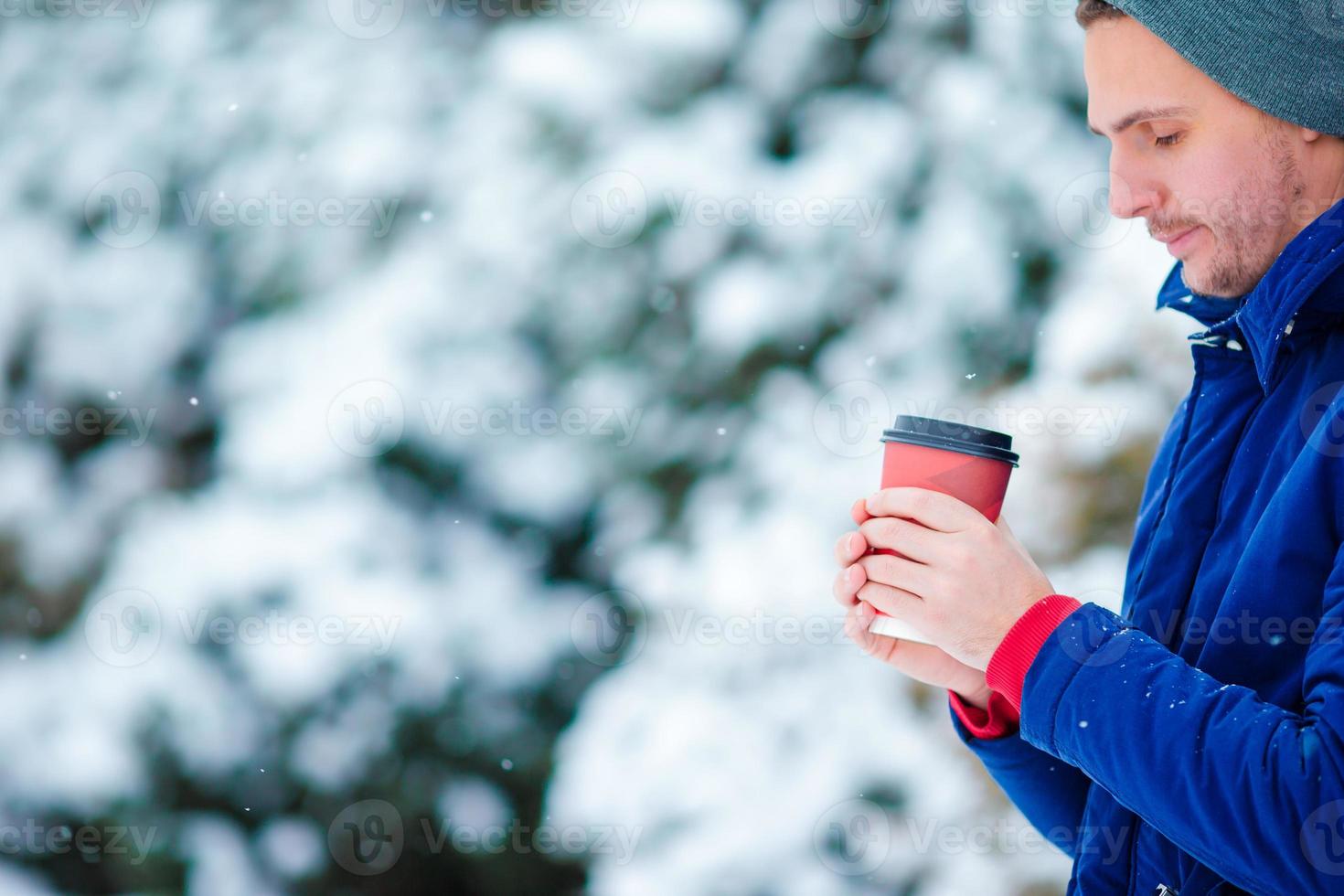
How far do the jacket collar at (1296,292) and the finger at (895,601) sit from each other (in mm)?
421

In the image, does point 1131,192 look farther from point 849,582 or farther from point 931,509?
point 849,582

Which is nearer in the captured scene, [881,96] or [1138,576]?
[1138,576]

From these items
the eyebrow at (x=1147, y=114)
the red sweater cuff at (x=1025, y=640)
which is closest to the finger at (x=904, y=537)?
the red sweater cuff at (x=1025, y=640)

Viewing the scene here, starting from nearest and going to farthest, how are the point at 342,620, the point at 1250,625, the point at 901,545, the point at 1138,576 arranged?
the point at 1250,625 → the point at 901,545 → the point at 1138,576 → the point at 342,620

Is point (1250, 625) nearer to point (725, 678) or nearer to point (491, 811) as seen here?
point (725, 678)

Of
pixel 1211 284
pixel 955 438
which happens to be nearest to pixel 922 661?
pixel 955 438

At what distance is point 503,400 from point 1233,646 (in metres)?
2.17

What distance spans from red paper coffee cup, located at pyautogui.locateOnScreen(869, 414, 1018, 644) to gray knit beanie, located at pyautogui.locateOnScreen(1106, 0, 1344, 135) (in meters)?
0.43

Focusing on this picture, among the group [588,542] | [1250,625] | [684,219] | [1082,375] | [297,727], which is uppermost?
[1082,375]

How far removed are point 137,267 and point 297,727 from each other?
1370 mm

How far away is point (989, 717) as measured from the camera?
132 cm

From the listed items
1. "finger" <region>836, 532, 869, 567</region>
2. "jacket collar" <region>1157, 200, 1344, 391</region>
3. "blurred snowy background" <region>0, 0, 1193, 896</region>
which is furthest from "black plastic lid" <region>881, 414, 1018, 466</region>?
"blurred snowy background" <region>0, 0, 1193, 896</region>

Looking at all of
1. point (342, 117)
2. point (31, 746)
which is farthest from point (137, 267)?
point (31, 746)

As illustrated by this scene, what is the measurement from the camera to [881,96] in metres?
2.89
